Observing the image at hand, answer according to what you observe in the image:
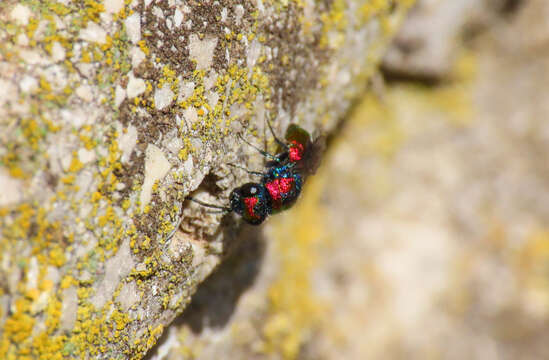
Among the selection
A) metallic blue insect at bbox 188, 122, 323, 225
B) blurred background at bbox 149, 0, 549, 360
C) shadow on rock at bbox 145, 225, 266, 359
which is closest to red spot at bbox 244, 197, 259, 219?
metallic blue insect at bbox 188, 122, 323, 225

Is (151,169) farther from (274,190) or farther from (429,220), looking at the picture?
(429,220)

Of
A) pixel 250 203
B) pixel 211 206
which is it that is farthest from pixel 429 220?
pixel 211 206

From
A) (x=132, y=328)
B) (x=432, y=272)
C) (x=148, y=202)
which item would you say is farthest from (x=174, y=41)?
(x=432, y=272)

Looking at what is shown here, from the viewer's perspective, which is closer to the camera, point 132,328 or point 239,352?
point 132,328

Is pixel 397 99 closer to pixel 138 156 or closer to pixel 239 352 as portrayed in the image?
pixel 239 352

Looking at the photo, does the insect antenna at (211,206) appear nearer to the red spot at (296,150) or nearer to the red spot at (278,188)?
the red spot at (278,188)

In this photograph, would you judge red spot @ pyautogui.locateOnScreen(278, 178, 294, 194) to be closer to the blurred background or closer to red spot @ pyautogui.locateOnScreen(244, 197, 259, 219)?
red spot @ pyautogui.locateOnScreen(244, 197, 259, 219)
